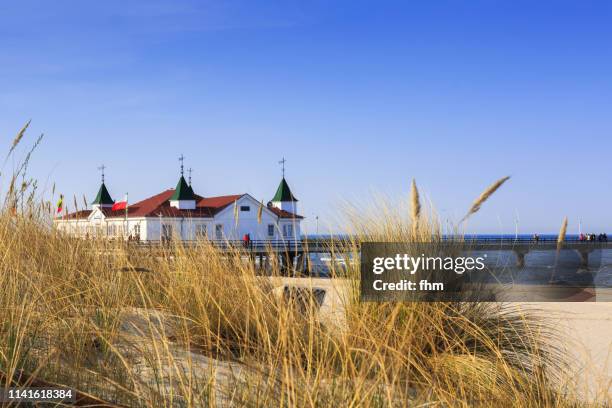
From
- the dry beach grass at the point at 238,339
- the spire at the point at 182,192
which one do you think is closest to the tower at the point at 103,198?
the spire at the point at 182,192

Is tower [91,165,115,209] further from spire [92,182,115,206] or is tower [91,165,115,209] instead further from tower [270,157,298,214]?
tower [270,157,298,214]

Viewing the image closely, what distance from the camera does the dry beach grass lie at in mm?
2947

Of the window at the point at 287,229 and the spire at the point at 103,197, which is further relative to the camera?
the spire at the point at 103,197

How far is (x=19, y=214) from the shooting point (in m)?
6.12

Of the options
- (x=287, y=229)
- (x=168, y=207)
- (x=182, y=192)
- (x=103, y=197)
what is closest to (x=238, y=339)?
(x=182, y=192)

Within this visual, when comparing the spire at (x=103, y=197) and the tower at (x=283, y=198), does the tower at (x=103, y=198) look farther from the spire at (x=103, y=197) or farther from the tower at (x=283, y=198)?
the tower at (x=283, y=198)

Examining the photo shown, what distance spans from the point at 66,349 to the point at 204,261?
1906 millimetres

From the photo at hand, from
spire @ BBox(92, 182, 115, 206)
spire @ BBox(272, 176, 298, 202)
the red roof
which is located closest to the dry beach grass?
the red roof

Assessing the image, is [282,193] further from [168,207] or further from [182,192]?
[168,207]

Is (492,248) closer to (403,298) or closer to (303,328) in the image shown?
(403,298)

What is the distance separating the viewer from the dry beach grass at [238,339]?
2.95 m

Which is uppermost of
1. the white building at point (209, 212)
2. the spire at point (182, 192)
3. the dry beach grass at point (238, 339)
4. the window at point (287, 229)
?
the spire at point (182, 192)

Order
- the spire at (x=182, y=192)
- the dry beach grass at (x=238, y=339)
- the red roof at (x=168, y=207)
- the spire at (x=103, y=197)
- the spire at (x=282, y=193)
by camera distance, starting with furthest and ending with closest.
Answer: the spire at (x=103, y=197) < the spire at (x=282, y=193) < the spire at (x=182, y=192) < the red roof at (x=168, y=207) < the dry beach grass at (x=238, y=339)

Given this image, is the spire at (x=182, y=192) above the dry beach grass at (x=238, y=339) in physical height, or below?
above
